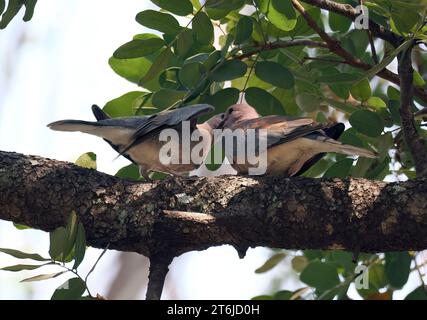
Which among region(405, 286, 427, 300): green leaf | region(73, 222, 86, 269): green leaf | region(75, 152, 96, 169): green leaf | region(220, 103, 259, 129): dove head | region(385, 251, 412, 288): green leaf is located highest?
region(220, 103, 259, 129): dove head

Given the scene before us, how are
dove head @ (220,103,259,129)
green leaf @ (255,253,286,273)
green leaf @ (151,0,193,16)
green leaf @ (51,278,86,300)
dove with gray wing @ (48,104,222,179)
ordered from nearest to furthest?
green leaf @ (51,278,86,300), green leaf @ (151,0,193,16), dove with gray wing @ (48,104,222,179), green leaf @ (255,253,286,273), dove head @ (220,103,259,129)

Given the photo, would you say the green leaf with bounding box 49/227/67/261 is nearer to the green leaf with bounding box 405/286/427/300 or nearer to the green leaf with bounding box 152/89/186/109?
the green leaf with bounding box 152/89/186/109

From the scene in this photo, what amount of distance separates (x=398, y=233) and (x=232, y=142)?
5.38 ft

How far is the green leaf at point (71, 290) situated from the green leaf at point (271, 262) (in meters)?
2.00

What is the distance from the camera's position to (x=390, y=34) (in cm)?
417

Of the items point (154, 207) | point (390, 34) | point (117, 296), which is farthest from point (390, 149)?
point (117, 296)

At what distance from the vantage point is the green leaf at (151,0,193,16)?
4.12 metres

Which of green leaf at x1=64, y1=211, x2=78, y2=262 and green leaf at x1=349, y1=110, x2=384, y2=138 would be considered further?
green leaf at x1=349, y1=110, x2=384, y2=138

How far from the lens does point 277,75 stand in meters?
4.16

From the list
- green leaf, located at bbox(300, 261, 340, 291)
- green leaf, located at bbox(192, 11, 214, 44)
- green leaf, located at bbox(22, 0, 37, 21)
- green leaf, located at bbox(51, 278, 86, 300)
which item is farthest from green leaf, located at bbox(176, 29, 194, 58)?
green leaf, located at bbox(300, 261, 340, 291)

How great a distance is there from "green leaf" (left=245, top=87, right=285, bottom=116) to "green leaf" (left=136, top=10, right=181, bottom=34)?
0.64 metres

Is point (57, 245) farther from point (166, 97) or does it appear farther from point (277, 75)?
point (277, 75)

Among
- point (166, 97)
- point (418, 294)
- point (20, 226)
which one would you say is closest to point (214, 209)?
point (166, 97)
